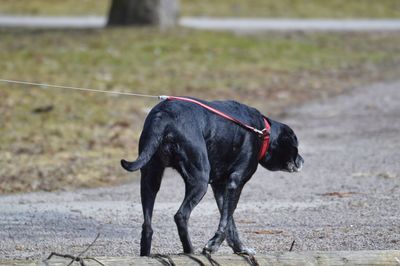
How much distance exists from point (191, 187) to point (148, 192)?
1.04 ft

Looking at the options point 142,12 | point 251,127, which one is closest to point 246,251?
point 251,127

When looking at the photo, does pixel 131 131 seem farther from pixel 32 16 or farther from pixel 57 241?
pixel 32 16

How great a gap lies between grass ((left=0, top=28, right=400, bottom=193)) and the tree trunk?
0.44 m

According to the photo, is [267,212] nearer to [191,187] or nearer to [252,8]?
[191,187]

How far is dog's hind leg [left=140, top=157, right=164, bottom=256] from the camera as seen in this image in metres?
6.69

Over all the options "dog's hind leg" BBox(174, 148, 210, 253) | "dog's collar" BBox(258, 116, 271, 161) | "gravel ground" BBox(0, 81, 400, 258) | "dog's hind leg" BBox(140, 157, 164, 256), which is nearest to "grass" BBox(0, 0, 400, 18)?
"gravel ground" BBox(0, 81, 400, 258)

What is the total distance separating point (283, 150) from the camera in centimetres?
743

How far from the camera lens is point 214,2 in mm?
33500

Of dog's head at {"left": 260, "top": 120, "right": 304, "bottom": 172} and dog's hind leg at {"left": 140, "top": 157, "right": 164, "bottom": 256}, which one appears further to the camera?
dog's head at {"left": 260, "top": 120, "right": 304, "bottom": 172}

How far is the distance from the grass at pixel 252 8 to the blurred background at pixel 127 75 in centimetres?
554

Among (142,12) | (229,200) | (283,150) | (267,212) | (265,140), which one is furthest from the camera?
(142,12)

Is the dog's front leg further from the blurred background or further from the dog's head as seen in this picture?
the blurred background

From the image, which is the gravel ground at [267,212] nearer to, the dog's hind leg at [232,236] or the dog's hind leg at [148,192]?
the dog's hind leg at [232,236]

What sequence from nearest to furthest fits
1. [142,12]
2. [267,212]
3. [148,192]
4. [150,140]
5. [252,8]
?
1. [150,140]
2. [148,192]
3. [267,212]
4. [142,12]
5. [252,8]
